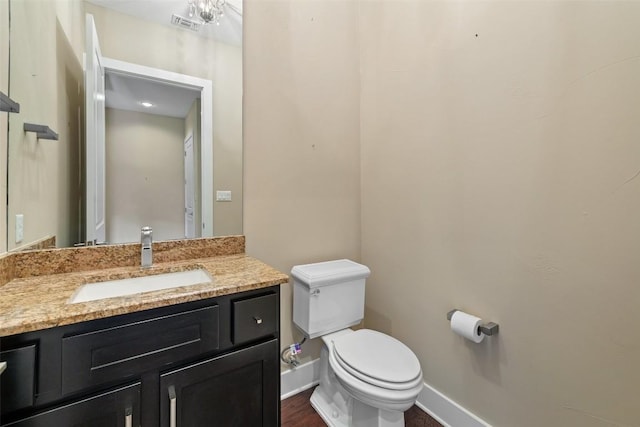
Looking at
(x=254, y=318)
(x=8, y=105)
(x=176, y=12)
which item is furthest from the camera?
(x=176, y=12)

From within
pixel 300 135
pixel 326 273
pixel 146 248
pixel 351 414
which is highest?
pixel 300 135

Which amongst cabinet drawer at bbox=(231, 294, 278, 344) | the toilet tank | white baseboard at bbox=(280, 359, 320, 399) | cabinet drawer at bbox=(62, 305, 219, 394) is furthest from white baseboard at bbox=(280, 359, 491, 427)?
cabinet drawer at bbox=(62, 305, 219, 394)

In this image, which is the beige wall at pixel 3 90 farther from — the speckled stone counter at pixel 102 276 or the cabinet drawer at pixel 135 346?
the cabinet drawer at pixel 135 346

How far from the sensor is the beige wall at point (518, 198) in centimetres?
96

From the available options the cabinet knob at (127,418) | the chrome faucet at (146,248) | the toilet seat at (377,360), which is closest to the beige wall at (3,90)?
the chrome faucet at (146,248)

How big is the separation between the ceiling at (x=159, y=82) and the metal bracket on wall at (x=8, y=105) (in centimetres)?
36

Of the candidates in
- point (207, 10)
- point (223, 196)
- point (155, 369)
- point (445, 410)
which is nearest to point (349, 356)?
point (445, 410)

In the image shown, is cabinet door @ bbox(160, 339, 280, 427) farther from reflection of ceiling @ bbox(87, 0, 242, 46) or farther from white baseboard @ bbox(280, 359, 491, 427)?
reflection of ceiling @ bbox(87, 0, 242, 46)

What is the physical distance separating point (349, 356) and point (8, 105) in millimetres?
1589

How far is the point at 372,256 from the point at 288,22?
5.09ft

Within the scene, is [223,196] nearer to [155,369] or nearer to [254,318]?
[254,318]

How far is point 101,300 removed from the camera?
845 millimetres

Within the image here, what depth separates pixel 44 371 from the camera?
0.71 metres

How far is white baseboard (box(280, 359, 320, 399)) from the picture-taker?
1.68 meters
